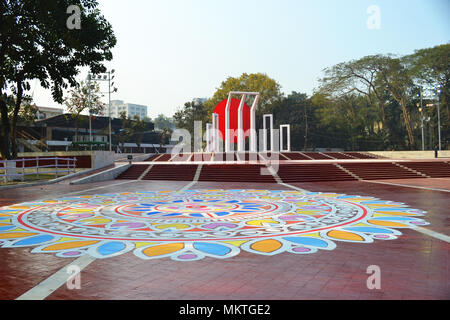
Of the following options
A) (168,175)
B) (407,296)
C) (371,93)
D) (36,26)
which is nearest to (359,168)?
(168,175)

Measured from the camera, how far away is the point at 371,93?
52156 millimetres

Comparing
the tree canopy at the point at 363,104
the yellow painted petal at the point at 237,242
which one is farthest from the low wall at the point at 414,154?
the yellow painted petal at the point at 237,242

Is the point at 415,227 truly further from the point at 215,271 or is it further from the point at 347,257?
the point at 215,271

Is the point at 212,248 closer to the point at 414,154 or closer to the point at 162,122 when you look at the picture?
the point at 414,154

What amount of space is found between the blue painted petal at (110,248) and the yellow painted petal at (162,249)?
51cm

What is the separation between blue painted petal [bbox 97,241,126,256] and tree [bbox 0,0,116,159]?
13.8 metres

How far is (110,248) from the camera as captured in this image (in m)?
5.78

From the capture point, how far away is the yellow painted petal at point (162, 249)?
18.0 ft

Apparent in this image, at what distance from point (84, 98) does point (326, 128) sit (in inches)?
1549

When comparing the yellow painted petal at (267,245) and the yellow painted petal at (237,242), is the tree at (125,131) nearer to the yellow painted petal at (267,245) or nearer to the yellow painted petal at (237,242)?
the yellow painted petal at (237,242)

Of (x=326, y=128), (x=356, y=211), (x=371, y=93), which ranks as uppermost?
(x=371, y=93)

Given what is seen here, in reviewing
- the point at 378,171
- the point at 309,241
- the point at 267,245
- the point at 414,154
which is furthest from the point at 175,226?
the point at 414,154
